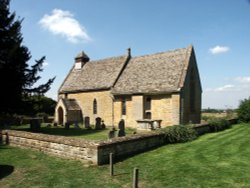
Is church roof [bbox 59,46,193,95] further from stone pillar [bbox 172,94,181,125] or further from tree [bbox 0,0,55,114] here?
tree [bbox 0,0,55,114]

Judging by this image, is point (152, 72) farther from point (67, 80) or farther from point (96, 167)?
point (96, 167)

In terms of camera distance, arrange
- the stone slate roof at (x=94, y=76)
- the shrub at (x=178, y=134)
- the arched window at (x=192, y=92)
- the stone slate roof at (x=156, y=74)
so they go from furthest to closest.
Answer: the stone slate roof at (x=94, y=76) < the arched window at (x=192, y=92) < the stone slate roof at (x=156, y=74) < the shrub at (x=178, y=134)

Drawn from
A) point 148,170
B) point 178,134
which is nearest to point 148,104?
point 178,134

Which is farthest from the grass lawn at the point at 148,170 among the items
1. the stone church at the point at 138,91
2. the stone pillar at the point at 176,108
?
the stone church at the point at 138,91

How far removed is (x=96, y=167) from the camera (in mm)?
11398

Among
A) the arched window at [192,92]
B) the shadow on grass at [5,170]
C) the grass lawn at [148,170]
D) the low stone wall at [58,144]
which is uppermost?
the arched window at [192,92]

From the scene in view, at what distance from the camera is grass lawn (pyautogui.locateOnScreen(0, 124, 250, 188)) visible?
9.46 m

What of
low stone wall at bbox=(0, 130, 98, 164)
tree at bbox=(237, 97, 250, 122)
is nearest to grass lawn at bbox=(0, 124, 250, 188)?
low stone wall at bbox=(0, 130, 98, 164)

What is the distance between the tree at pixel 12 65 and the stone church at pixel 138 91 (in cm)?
988

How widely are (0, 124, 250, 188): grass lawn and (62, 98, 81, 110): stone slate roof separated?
2037 centimetres

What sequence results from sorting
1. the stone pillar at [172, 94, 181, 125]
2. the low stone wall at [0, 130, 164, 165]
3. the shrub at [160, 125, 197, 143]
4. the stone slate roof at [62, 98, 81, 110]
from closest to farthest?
the low stone wall at [0, 130, 164, 165] < the shrub at [160, 125, 197, 143] < the stone pillar at [172, 94, 181, 125] < the stone slate roof at [62, 98, 81, 110]

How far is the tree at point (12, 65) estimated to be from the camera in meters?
23.0

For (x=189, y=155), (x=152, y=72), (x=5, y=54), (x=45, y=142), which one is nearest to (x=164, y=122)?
(x=152, y=72)

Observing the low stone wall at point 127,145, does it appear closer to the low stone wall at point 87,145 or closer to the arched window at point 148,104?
the low stone wall at point 87,145
